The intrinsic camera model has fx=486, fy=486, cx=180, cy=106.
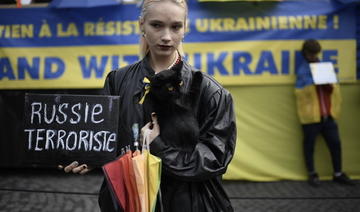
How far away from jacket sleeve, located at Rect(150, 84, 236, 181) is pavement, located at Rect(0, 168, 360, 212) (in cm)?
340

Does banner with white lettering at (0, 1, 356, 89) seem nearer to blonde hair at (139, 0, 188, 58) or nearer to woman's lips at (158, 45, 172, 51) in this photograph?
blonde hair at (139, 0, 188, 58)

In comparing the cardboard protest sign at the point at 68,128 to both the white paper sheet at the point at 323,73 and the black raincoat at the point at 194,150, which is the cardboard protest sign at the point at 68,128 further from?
the white paper sheet at the point at 323,73

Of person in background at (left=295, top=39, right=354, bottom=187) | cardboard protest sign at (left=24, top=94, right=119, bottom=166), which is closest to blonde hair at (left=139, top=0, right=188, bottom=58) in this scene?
cardboard protest sign at (left=24, top=94, right=119, bottom=166)

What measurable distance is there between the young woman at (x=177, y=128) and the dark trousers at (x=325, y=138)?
4149mm

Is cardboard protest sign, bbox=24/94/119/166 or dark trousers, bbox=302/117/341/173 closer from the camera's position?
cardboard protest sign, bbox=24/94/119/166

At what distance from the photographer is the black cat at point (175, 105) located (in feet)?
6.17

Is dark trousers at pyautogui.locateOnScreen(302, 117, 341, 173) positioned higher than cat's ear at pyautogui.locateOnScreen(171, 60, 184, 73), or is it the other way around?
cat's ear at pyautogui.locateOnScreen(171, 60, 184, 73)

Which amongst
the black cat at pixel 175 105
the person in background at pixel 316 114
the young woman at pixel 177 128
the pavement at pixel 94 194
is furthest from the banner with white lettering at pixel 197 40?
the black cat at pixel 175 105

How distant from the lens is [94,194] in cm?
547

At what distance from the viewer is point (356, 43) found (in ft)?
19.8

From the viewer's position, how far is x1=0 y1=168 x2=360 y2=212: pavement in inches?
209

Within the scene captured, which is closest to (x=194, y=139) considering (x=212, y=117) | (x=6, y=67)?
(x=212, y=117)

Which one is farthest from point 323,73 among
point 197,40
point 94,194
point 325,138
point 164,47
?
point 164,47

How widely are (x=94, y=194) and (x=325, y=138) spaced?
2905 mm
